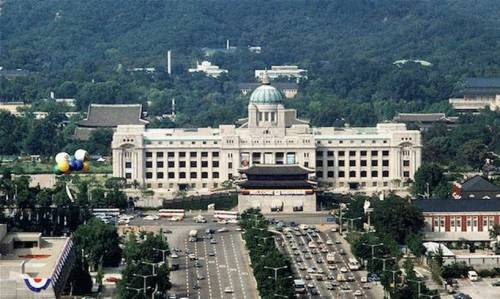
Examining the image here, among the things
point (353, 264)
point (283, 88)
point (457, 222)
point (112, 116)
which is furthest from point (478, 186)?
point (283, 88)

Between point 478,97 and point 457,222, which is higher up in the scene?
point 478,97

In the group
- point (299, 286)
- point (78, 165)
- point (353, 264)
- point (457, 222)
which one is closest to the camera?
point (299, 286)

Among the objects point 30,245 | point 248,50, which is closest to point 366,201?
point 30,245

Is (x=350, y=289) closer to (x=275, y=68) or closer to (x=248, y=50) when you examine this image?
(x=275, y=68)

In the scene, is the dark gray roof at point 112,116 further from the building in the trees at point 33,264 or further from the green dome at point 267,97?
the building in the trees at point 33,264

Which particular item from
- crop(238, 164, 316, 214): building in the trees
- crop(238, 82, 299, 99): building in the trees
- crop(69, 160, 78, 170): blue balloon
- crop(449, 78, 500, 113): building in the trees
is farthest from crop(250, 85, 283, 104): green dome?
crop(238, 82, 299, 99): building in the trees

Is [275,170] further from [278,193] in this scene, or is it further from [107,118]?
[107,118]

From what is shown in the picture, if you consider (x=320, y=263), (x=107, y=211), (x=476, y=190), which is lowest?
(x=320, y=263)
